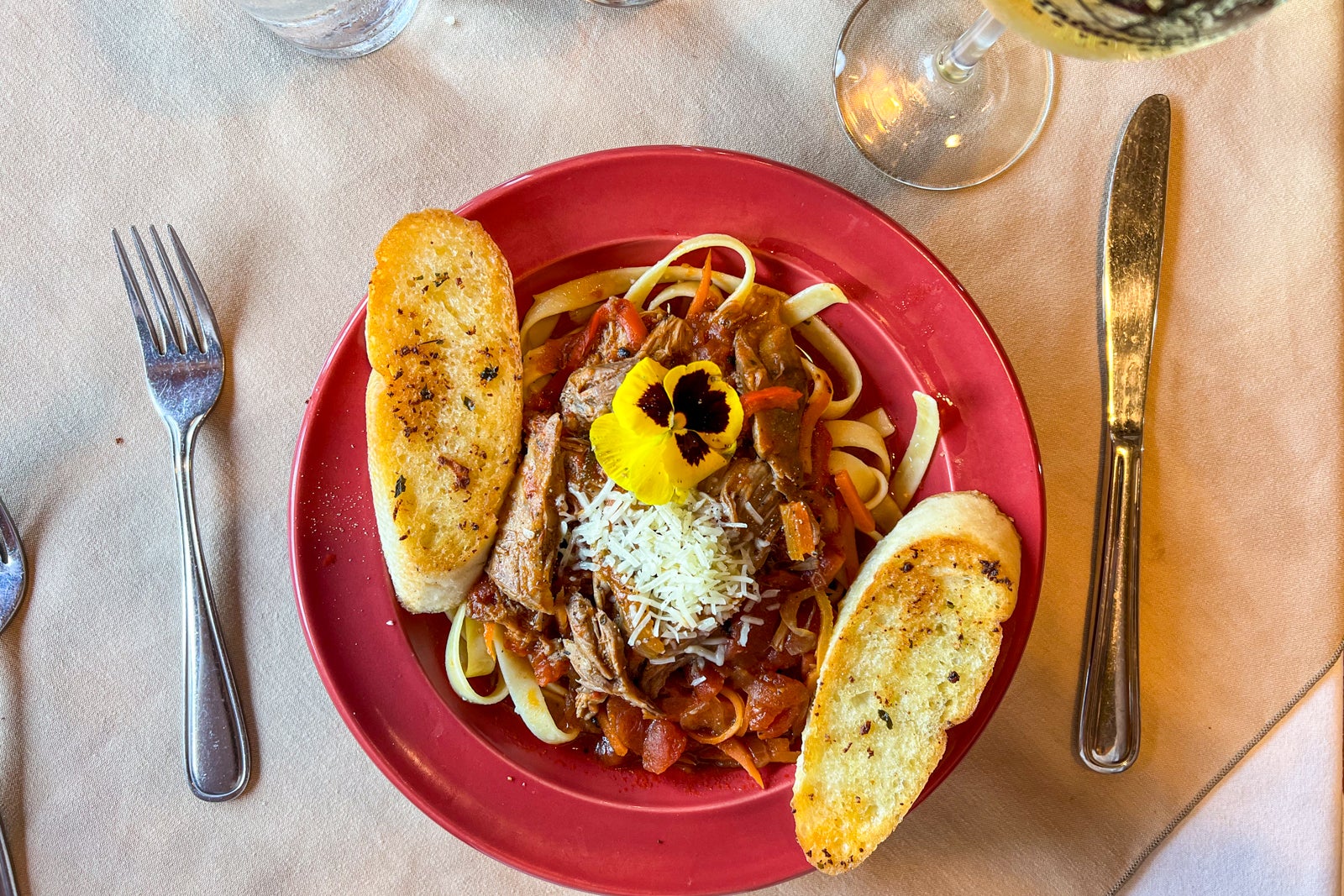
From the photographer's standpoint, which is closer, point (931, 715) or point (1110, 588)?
point (931, 715)

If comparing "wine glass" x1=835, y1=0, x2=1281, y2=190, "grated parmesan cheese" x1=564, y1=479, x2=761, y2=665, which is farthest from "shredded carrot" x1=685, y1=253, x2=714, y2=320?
"wine glass" x1=835, y1=0, x2=1281, y2=190

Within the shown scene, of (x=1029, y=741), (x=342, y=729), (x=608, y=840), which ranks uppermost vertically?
(x=1029, y=741)

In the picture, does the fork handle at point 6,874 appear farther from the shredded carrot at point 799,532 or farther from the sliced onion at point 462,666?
the shredded carrot at point 799,532

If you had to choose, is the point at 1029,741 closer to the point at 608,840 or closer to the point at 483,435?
the point at 608,840

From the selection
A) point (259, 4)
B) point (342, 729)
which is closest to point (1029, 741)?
point (342, 729)

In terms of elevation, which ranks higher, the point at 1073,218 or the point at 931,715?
the point at 1073,218

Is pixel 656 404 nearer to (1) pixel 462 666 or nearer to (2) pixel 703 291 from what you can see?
(2) pixel 703 291
